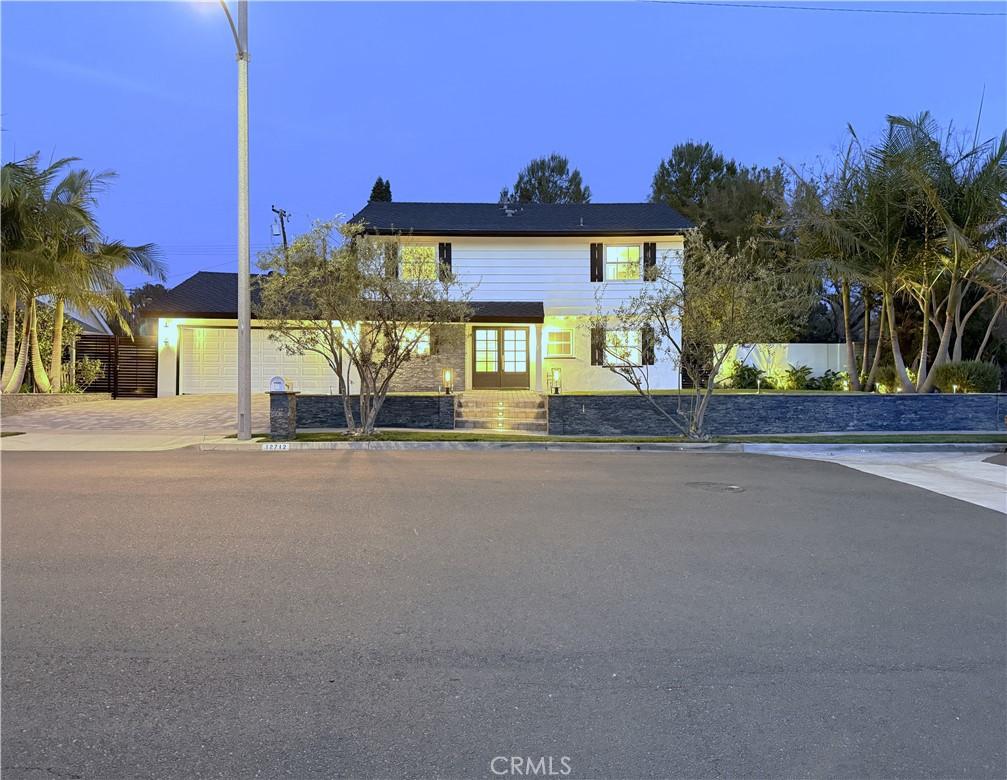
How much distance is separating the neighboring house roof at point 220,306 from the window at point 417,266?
5105mm

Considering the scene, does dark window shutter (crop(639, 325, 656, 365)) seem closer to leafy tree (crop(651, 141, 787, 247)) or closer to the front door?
the front door

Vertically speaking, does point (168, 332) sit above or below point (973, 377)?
above

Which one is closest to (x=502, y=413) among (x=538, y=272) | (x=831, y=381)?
(x=538, y=272)

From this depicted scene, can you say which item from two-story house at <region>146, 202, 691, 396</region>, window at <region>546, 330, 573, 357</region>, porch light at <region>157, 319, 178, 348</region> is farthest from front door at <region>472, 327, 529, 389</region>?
porch light at <region>157, 319, 178, 348</region>

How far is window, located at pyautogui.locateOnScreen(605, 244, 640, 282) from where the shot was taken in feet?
75.6

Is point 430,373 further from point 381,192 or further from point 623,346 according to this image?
point 381,192

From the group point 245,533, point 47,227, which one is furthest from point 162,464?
point 47,227

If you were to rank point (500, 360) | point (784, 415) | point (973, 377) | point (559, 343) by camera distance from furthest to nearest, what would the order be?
point (559, 343), point (500, 360), point (973, 377), point (784, 415)

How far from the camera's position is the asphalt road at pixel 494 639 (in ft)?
9.94

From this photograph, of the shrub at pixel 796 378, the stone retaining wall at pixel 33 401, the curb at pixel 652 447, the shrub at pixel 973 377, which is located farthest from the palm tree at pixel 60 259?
the shrub at pixel 973 377

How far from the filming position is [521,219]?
971 inches

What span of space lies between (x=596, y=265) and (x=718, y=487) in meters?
14.5

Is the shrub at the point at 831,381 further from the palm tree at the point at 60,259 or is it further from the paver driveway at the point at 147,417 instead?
the palm tree at the point at 60,259

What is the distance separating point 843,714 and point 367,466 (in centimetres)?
903
